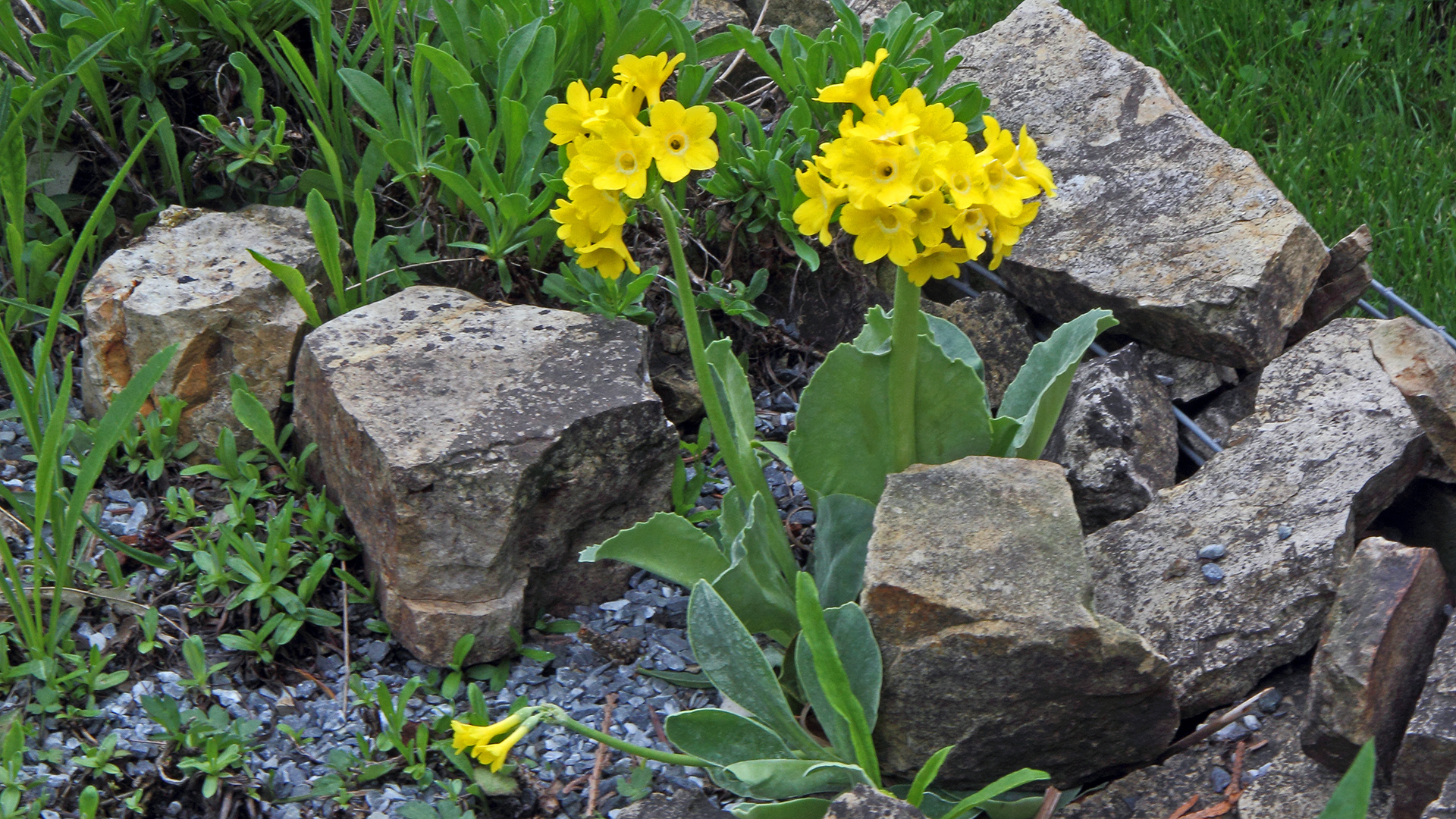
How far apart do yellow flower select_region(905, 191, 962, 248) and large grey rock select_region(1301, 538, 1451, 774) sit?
798 mm

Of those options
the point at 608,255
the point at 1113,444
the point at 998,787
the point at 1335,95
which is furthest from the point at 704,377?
the point at 1335,95

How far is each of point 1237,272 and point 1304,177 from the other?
1056 millimetres

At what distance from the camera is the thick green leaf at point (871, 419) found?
6.34 feet

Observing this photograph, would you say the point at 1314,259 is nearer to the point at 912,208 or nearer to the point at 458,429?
the point at 912,208

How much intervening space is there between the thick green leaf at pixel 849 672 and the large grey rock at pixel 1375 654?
60 centimetres

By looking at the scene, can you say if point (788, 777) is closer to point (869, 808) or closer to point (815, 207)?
point (869, 808)

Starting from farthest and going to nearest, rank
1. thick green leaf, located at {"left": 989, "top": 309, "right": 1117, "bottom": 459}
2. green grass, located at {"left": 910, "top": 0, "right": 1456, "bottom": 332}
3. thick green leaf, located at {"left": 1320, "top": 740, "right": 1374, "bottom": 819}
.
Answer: green grass, located at {"left": 910, "top": 0, "right": 1456, "bottom": 332}, thick green leaf, located at {"left": 989, "top": 309, "right": 1117, "bottom": 459}, thick green leaf, located at {"left": 1320, "top": 740, "right": 1374, "bottom": 819}

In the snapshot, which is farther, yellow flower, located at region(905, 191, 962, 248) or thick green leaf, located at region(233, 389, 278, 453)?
thick green leaf, located at region(233, 389, 278, 453)

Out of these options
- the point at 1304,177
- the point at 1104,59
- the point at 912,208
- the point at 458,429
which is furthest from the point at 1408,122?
the point at 458,429

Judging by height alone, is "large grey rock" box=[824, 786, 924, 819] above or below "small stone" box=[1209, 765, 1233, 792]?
above

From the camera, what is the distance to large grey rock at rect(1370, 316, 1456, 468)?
1918 millimetres

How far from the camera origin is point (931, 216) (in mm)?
1600

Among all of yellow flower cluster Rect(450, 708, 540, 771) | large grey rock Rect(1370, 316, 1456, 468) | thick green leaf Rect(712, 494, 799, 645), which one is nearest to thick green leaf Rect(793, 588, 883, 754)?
thick green leaf Rect(712, 494, 799, 645)

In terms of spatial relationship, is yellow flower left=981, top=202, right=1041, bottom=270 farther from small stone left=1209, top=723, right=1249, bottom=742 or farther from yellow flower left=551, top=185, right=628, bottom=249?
small stone left=1209, top=723, right=1249, bottom=742
